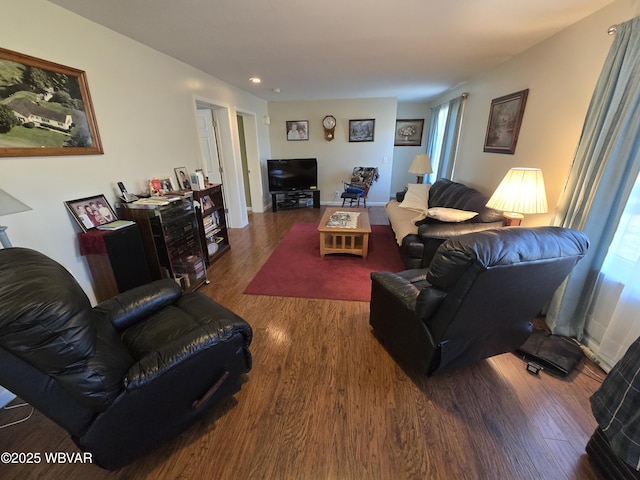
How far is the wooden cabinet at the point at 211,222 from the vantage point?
10.1 ft

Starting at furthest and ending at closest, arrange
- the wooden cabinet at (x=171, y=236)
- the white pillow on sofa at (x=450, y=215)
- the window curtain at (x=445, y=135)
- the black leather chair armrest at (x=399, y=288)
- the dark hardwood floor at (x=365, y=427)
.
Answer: the window curtain at (x=445, y=135) < the white pillow on sofa at (x=450, y=215) < the wooden cabinet at (x=171, y=236) < the black leather chair armrest at (x=399, y=288) < the dark hardwood floor at (x=365, y=427)

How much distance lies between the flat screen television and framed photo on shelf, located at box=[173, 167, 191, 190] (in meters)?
2.66

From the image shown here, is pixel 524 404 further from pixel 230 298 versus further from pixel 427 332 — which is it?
pixel 230 298

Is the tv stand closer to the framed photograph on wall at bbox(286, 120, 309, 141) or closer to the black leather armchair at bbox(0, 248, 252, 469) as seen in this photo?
the framed photograph on wall at bbox(286, 120, 309, 141)

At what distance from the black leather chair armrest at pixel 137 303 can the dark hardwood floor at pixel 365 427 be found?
63 centimetres

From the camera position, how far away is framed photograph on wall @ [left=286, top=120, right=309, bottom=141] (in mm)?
5766

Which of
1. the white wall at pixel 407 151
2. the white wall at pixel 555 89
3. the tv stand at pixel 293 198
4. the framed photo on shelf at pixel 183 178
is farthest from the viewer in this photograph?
the white wall at pixel 407 151

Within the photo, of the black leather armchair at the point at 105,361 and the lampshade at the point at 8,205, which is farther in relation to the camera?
the lampshade at the point at 8,205

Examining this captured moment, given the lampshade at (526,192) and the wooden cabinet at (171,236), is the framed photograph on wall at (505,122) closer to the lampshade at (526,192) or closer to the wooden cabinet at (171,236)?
the lampshade at (526,192)

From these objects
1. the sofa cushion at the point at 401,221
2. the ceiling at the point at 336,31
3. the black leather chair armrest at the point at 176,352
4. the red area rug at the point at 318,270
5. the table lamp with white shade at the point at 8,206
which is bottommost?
the red area rug at the point at 318,270

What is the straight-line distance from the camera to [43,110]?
1.65 m

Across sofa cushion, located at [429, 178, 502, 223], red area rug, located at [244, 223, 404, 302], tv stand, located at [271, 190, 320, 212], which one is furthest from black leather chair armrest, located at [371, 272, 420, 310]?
tv stand, located at [271, 190, 320, 212]

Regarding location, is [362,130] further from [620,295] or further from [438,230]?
[620,295]

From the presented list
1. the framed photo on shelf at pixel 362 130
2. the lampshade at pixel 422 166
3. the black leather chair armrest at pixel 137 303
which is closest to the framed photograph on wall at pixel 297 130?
the framed photo on shelf at pixel 362 130
